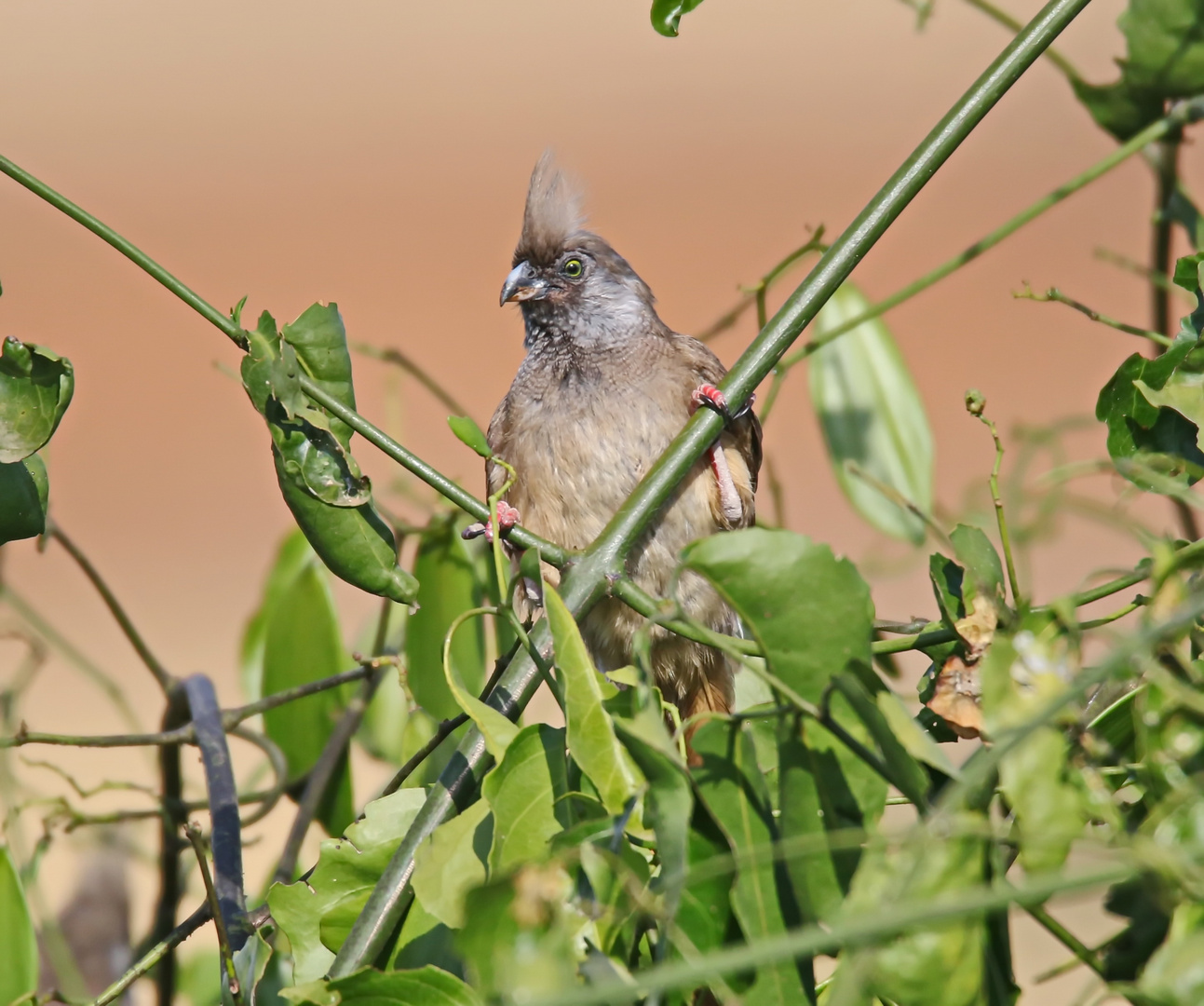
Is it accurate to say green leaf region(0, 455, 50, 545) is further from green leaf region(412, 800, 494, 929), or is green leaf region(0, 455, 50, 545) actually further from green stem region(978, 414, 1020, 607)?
green stem region(978, 414, 1020, 607)

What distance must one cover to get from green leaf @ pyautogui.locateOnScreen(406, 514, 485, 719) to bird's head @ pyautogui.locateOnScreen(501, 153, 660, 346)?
1.46 meters

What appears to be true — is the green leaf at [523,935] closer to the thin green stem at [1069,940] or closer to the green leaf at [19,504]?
the thin green stem at [1069,940]

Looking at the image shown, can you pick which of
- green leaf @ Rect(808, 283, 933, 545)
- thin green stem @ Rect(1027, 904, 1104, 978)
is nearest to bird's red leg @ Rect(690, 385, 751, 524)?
green leaf @ Rect(808, 283, 933, 545)

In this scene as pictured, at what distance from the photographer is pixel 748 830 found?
1.01 m

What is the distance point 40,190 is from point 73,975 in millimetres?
1451

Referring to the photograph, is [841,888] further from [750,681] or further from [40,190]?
[40,190]

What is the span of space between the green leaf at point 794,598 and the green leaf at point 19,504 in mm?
789

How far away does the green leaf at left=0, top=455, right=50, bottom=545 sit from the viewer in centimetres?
135

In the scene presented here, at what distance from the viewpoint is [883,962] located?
33.7 inches

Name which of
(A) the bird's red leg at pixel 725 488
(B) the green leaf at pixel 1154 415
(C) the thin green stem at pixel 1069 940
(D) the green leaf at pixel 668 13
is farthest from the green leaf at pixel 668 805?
(A) the bird's red leg at pixel 725 488

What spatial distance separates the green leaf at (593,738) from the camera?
1.01m

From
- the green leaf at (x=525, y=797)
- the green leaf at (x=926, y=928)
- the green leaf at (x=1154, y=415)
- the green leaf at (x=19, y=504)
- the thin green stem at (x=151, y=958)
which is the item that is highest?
the green leaf at (x=19, y=504)

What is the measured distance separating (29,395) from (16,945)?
2.73ft

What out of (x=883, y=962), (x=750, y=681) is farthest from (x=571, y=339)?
(x=883, y=962)
